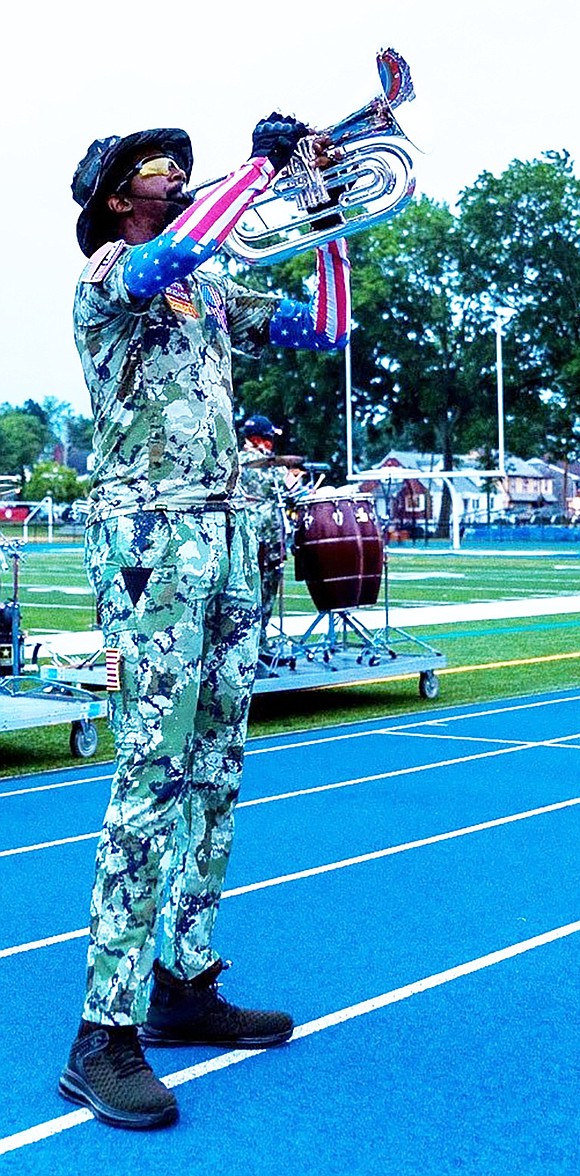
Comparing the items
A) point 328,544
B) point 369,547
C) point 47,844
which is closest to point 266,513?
point 328,544

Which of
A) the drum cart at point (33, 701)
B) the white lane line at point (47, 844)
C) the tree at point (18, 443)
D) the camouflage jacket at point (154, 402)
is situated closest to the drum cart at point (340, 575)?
the drum cart at point (33, 701)

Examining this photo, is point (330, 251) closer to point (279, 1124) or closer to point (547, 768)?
point (279, 1124)

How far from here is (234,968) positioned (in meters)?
4.17

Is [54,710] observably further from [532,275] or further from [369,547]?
[532,275]

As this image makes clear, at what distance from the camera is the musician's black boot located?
3.56 metres

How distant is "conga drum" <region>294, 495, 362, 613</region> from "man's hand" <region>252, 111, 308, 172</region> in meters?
6.56

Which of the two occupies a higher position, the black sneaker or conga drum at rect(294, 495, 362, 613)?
conga drum at rect(294, 495, 362, 613)

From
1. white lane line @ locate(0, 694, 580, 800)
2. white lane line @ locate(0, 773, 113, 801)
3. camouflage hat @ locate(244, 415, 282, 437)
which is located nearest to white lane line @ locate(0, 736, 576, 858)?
white lane line @ locate(0, 694, 580, 800)

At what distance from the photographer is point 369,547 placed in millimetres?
10133

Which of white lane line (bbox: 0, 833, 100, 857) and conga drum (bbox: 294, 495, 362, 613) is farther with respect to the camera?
conga drum (bbox: 294, 495, 362, 613)

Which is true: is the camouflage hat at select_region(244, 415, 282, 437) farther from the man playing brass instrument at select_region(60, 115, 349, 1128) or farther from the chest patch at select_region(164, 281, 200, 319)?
the chest patch at select_region(164, 281, 200, 319)

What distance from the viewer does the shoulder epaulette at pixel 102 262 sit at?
10.4ft

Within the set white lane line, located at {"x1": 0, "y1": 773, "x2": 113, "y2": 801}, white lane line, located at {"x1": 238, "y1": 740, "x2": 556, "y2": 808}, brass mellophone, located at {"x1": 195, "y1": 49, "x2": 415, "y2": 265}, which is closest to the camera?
brass mellophone, located at {"x1": 195, "y1": 49, "x2": 415, "y2": 265}

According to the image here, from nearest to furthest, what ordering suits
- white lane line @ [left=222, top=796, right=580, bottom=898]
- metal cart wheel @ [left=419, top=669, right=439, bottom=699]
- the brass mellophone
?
the brass mellophone
white lane line @ [left=222, top=796, right=580, bottom=898]
metal cart wheel @ [left=419, top=669, right=439, bottom=699]
